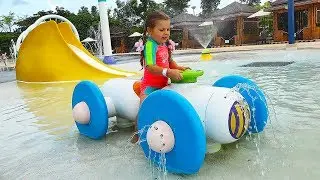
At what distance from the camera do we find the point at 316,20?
2153 cm

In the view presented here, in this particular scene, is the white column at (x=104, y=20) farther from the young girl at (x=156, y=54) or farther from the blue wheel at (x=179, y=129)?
Answer: the blue wheel at (x=179, y=129)

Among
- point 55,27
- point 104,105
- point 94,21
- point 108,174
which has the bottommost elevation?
point 108,174

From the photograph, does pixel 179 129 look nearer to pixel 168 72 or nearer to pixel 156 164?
pixel 156 164

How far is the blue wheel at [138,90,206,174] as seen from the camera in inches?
92.8

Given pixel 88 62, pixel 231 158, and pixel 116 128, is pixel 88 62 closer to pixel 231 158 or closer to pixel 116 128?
pixel 116 128

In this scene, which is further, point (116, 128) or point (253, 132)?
point (116, 128)

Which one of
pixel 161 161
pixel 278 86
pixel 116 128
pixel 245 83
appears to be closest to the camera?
pixel 161 161

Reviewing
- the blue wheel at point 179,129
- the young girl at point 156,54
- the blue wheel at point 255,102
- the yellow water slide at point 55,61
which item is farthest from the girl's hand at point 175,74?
the yellow water slide at point 55,61

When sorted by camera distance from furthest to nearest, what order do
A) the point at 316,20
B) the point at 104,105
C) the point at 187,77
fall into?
the point at 316,20
the point at 104,105
the point at 187,77

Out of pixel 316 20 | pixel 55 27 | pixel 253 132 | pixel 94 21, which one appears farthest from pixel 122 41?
pixel 253 132

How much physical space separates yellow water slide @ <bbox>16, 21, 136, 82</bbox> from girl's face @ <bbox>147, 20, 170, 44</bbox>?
6906 mm

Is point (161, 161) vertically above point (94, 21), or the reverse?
point (94, 21)

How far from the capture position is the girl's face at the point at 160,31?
2.91 meters

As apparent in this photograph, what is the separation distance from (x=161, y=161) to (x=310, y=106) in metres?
2.52
